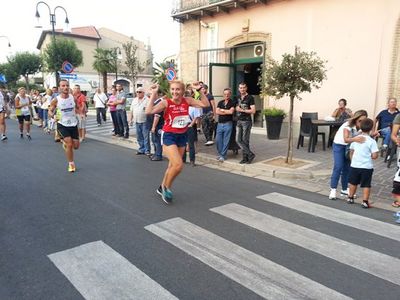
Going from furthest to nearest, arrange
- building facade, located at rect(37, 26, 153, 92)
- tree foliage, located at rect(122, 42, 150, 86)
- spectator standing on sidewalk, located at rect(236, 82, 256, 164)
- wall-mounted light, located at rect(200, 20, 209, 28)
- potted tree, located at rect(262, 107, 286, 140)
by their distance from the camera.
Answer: building facade, located at rect(37, 26, 153, 92)
tree foliage, located at rect(122, 42, 150, 86)
wall-mounted light, located at rect(200, 20, 209, 28)
potted tree, located at rect(262, 107, 286, 140)
spectator standing on sidewalk, located at rect(236, 82, 256, 164)

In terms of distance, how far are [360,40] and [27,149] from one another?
35.1 feet

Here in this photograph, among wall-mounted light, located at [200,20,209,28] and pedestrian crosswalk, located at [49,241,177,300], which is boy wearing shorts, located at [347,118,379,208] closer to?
pedestrian crosswalk, located at [49,241,177,300]

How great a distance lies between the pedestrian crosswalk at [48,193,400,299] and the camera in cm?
297

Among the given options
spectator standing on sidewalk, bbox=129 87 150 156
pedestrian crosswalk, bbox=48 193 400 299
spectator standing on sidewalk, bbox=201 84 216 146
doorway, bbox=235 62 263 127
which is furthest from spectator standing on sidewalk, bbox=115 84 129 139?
pedestrian crosswalk, bbox=48 193 400 299

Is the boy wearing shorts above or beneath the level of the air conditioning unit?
beneath

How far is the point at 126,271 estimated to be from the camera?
326cm

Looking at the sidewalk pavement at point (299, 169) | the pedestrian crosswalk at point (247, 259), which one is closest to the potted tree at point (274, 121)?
the sidewalk pavement at point (299, 169)

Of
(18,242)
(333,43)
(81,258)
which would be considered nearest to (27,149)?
(18,242)

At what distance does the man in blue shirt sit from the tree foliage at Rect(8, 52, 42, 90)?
159 ft

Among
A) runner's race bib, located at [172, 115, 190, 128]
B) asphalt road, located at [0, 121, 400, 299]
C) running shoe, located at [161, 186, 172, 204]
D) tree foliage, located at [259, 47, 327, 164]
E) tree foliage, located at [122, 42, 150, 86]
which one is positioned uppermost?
tree foliage, located at [122, 42, 150, 86]

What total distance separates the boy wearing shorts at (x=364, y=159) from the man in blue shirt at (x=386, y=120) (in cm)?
395

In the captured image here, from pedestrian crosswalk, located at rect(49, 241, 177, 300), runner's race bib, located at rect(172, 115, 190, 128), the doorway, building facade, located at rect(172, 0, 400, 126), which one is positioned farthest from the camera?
the doorway

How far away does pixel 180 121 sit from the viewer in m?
5.34

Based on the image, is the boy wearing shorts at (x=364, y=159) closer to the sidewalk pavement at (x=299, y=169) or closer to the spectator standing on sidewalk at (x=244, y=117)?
the sidewalk pavement at (x=299, y=169)
